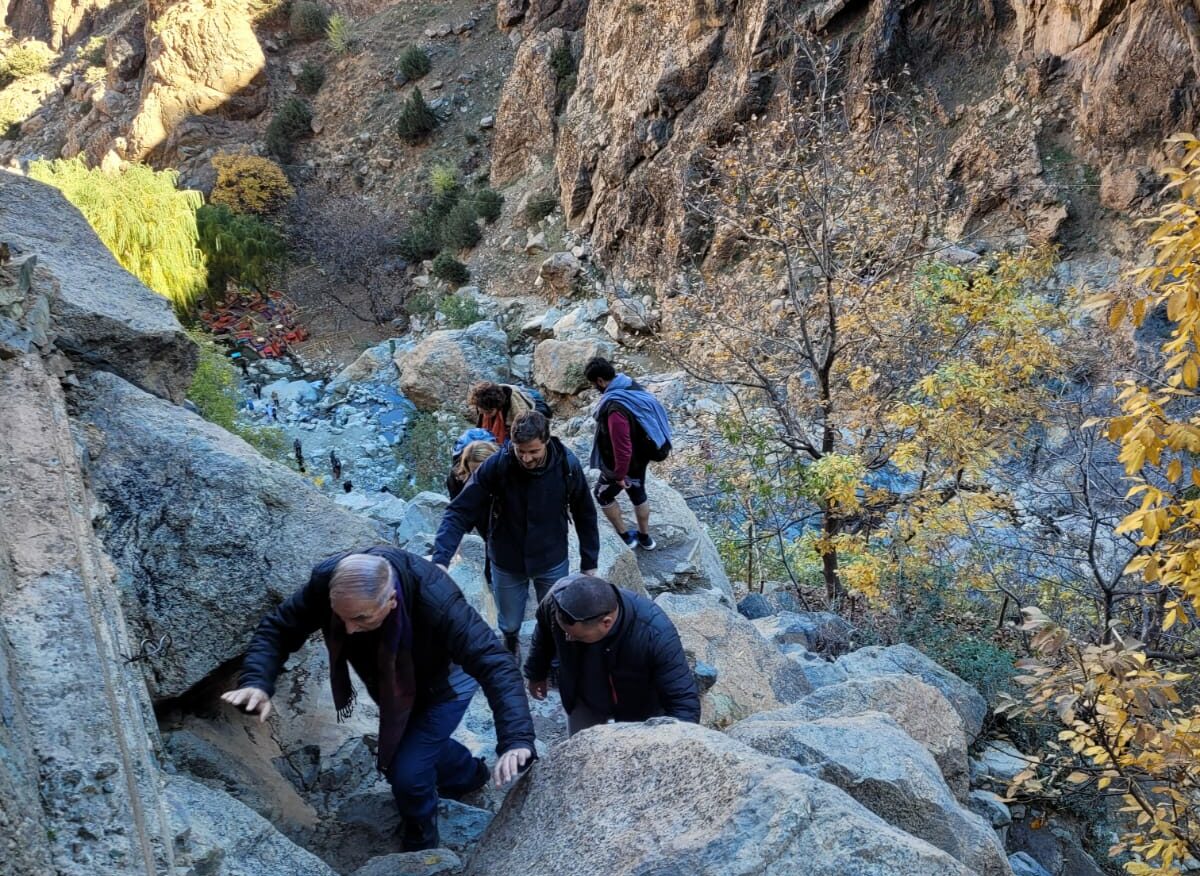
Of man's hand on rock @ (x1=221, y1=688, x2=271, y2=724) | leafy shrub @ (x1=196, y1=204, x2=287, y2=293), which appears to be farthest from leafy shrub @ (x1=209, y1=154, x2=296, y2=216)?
man's hand on rock @ (x1=221, y1=688, x2=271, y2=724)

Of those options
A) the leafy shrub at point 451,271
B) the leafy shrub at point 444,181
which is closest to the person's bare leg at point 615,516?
the leafy shrub at point 451,271

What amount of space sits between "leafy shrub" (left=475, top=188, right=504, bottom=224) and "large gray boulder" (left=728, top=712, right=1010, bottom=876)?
67.5 ft

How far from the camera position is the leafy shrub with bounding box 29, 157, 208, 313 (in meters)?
15.5

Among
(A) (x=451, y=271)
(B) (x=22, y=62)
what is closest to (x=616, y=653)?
(A) (x=451, y=271)

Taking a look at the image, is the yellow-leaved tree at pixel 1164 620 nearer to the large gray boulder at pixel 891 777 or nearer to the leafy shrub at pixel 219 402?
the large gray boulder at pixel 891 777

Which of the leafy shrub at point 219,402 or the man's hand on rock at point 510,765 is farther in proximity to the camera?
the leafy shrub at point 219,402

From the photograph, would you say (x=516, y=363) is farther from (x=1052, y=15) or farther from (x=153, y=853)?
(x=153, y=853)

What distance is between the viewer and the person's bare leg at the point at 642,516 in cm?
612

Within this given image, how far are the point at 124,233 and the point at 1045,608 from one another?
16170mm

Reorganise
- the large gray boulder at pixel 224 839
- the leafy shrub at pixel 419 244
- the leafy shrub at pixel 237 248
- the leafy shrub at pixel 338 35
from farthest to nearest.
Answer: the leafy shrub at pixel 338 35
the leafy shrub at pixel 419 244
the leafy shrub at pixel 237 248
the large gray boulder at pixel 224 839

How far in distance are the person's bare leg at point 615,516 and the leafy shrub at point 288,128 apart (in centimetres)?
2429

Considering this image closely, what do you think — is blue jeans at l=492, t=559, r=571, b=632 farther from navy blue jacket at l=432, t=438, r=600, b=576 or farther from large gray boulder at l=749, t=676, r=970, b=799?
large gray boulder at l=749, t=676, r=970, b=799

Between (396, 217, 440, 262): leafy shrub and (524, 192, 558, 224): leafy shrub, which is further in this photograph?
(396, 217, 440, 262): leafy shrub

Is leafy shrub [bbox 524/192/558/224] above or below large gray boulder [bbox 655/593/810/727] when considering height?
above
